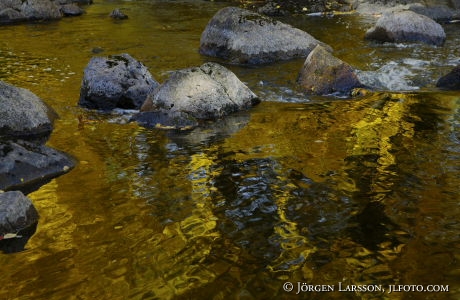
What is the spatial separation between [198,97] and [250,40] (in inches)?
197

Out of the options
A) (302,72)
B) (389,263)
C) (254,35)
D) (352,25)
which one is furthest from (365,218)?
(352,25)

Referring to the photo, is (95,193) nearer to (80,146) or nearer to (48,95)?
(80,146)

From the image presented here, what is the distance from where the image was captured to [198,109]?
9.10 meters

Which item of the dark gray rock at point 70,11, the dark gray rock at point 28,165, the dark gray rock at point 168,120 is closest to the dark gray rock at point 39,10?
the dark gray rock at point 70,11

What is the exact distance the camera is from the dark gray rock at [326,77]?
1047cm

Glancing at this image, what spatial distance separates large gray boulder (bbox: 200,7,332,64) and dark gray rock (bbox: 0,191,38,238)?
28.7 ft

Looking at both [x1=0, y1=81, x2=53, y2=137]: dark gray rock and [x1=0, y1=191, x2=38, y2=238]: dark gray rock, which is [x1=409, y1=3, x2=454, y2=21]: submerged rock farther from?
[x1=0, y1=191, x2=38, y2=238]: dark gray rock

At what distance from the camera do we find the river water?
4480mm

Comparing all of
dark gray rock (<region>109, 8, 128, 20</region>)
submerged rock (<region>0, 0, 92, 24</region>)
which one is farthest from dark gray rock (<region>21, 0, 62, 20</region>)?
dark gray rock (<region>109, 8, 128, 20</region>)

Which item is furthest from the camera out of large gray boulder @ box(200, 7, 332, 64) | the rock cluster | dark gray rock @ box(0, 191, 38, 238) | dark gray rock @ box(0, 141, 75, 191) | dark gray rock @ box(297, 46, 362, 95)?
large gray boulder @ box(200, 7, 332, 64)

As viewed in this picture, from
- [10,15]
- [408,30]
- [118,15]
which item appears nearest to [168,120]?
[408,30]

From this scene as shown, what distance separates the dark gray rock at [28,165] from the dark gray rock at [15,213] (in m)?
0.82

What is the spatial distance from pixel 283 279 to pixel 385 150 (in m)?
3.24

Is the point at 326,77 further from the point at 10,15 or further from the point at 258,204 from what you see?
the point at 10,15
